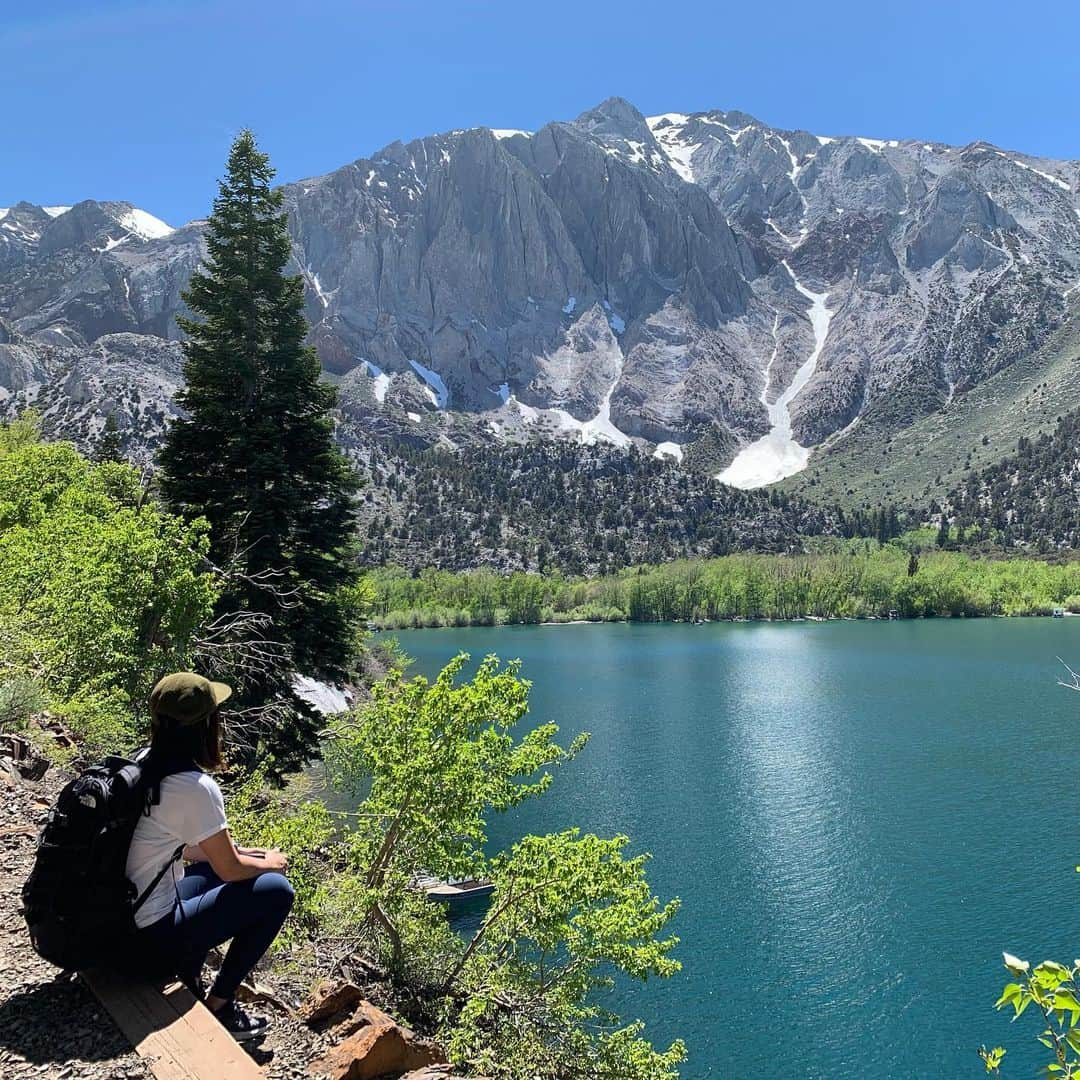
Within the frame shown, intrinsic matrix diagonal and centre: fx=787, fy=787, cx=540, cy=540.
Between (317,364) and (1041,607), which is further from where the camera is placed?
(1041,607)

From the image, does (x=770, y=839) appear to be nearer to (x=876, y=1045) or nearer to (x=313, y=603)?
(x=876, y=1045)

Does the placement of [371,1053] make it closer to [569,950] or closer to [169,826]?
[169,826]

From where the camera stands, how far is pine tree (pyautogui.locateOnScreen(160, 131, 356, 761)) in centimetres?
1841

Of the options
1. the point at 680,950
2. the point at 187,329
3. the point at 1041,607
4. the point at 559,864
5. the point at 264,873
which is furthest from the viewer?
the point at 1041,607

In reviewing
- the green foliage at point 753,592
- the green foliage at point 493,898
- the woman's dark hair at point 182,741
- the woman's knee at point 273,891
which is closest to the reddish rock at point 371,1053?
the woman's knee at point 273,891

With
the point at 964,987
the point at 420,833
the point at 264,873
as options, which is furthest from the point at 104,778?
the point at 964,987

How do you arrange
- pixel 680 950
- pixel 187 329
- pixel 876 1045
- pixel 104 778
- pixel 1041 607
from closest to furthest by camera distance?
pixel 104 778 < pixel 876 1045 < pixel 187 329 < pixel 680 950 < pixel 1041 607

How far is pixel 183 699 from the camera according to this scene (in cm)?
530

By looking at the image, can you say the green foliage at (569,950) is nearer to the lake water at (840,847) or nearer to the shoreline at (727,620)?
the lake water at (840,847)

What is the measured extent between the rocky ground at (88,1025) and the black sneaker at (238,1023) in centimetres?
27

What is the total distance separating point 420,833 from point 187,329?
573 inches

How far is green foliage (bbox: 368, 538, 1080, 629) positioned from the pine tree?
124 m

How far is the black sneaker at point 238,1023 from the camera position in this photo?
228 inches

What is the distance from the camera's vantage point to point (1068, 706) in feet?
178
